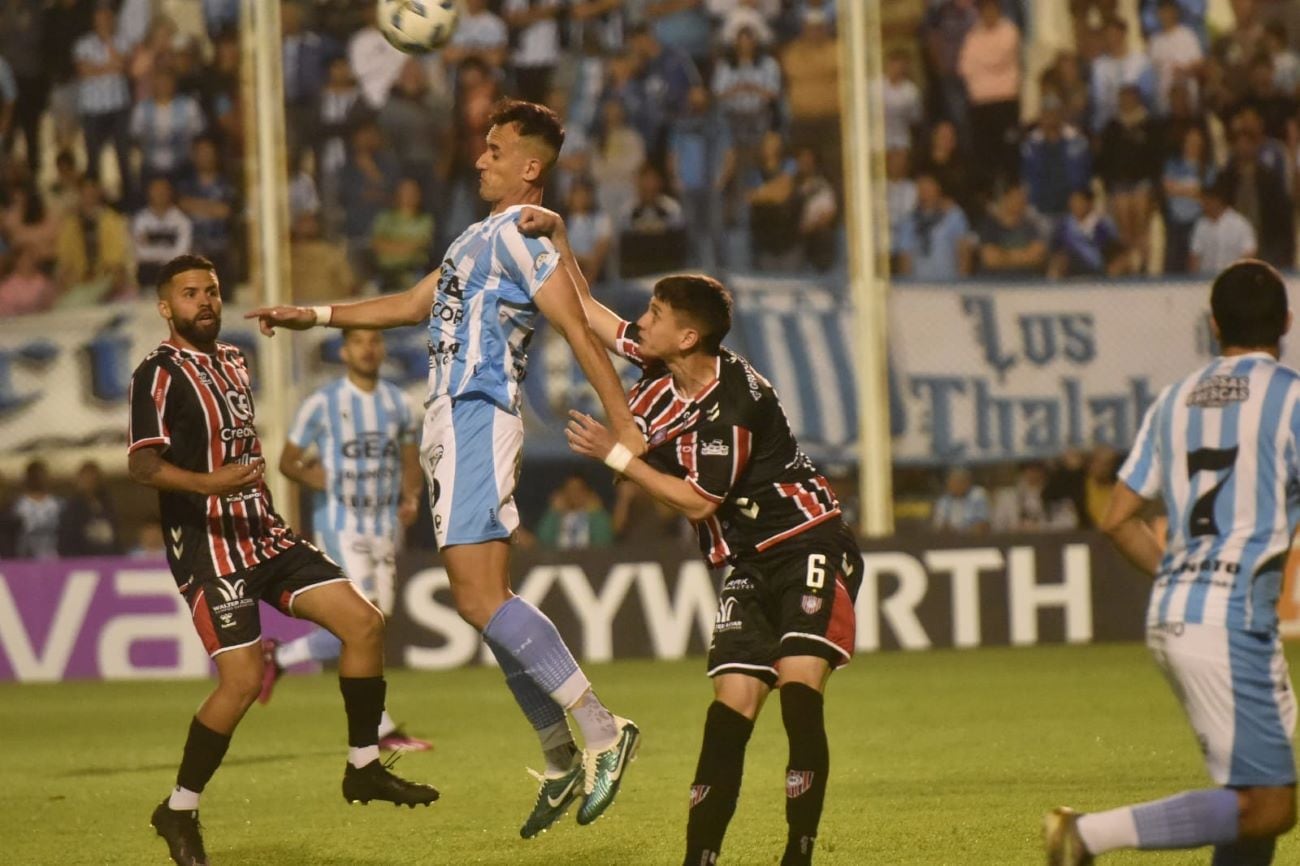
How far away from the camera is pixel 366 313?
606 cm

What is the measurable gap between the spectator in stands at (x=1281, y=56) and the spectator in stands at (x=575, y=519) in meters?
6.07

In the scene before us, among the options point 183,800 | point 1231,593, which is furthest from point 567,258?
point 1231,593

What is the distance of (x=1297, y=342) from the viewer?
1336 cm

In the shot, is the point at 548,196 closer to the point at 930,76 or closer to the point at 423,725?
the point at 930,76

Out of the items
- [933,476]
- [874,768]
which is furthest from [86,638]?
[874,768]

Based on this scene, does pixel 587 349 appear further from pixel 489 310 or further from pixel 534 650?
pixel 534 650

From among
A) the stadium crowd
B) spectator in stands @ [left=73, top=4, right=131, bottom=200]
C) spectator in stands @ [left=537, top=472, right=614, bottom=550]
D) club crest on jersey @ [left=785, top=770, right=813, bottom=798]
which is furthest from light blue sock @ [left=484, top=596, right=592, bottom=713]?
spectator in stands @ [left=73, top=4, right=131, bottom=200]

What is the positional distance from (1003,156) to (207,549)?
976cm

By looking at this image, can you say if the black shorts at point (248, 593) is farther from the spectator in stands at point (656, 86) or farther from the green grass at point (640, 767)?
the spectator in stands at point (656, 86)

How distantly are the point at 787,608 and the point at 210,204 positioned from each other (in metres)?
10.2

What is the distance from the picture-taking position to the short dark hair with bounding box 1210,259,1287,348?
14.2 ft

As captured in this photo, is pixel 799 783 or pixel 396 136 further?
pixel 396 136

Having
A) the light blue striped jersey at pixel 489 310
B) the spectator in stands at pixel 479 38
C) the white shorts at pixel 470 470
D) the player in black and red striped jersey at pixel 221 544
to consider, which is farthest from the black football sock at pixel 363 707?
the spectator in stands at pixel 479 38

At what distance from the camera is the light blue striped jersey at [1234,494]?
4.24 metres
